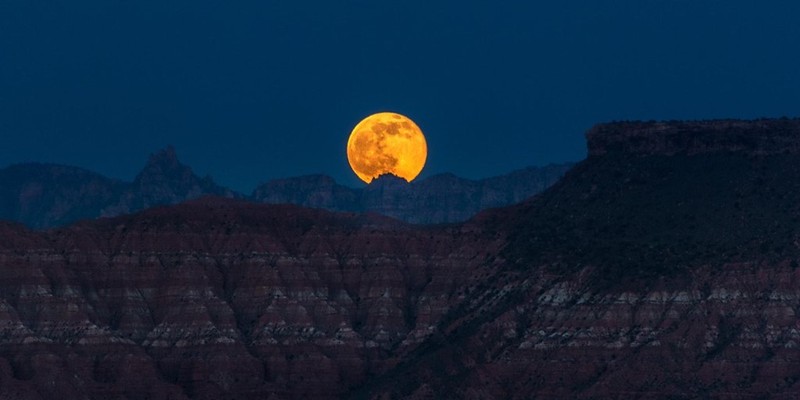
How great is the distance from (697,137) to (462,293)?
19738 millimetres

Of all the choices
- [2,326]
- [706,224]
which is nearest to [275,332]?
[2,326]

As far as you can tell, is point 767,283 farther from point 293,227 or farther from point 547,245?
point 293,227

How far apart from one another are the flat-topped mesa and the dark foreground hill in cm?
14

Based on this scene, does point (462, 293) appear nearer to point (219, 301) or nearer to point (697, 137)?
point (219, 301)

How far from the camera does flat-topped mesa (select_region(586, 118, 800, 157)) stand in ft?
608

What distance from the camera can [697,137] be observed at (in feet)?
619

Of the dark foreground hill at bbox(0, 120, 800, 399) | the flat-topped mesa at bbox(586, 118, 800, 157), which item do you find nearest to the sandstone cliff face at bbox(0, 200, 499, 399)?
the dark foreground hill at bbox(0, 120, 800, 399)

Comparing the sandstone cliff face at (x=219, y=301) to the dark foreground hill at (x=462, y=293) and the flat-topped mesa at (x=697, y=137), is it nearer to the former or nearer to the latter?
the dark foreground hill at (x=462, y=293)

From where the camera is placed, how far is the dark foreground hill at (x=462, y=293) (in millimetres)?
166000

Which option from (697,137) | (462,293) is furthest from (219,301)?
(697,137)

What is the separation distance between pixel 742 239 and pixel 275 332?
111ft

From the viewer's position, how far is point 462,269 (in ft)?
625

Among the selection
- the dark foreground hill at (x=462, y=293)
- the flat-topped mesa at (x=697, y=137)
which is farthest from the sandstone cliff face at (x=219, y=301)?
the flat-topped mesa at (x=697, y=137)

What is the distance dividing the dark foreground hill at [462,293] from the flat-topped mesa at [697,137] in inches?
5.5
